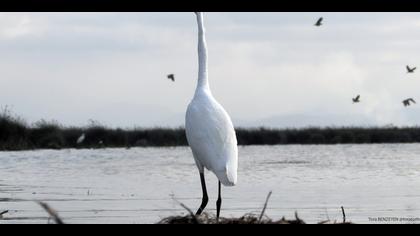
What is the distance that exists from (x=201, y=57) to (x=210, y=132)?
95 centimetres

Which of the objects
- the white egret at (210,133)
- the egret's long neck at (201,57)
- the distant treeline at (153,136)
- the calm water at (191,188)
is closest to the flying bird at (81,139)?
the distant treeline at (153,136)

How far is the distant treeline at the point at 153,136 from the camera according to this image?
118 ft

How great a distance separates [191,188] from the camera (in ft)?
50.9

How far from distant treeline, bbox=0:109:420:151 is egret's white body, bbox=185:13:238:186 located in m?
26.2

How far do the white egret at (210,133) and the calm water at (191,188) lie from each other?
1.20m

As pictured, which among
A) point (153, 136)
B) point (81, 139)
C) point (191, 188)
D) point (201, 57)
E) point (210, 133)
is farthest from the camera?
point (153, 136)

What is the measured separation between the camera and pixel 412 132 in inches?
1775

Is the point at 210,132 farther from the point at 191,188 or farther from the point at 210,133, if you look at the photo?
the point at 191,188

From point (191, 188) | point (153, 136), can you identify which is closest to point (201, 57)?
point (191, 188)

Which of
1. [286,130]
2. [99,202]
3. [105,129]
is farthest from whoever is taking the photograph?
[286,130]

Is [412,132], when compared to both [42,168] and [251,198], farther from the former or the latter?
[251,198]
